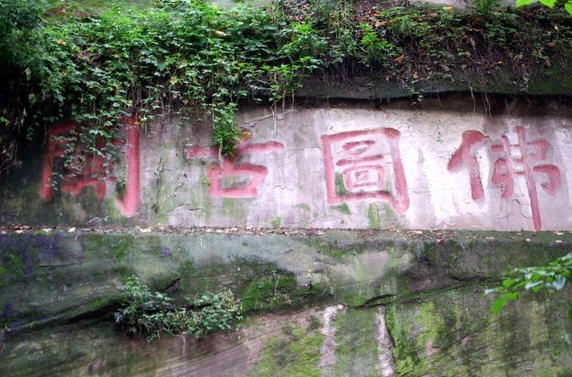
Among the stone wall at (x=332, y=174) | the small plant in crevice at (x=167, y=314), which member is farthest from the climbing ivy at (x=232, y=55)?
the small plant in crevice at (x=167, y=314)

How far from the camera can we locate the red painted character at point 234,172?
534 cm

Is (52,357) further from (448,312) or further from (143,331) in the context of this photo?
(448,312)

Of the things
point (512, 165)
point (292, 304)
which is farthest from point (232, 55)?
point (512, 165)

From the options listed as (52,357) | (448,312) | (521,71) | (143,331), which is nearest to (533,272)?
(448,312)

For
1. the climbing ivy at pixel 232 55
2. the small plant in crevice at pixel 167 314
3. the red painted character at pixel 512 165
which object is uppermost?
the climbing ivy at pixel 232 55

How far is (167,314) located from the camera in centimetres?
450

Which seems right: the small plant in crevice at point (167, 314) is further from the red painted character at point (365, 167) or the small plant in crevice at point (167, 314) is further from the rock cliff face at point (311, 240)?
the red painted character at point (365, 167)

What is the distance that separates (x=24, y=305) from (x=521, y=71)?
5.21 meters

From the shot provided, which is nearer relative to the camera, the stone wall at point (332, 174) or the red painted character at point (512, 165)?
the stone wall at point (332, 174)

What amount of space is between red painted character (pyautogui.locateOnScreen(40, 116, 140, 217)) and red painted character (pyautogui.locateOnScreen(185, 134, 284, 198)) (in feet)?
1.77

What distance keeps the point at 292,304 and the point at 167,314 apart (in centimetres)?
100

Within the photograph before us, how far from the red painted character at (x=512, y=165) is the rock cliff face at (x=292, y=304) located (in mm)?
630

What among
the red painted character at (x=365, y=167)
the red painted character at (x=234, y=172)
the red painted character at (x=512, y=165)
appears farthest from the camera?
the red painted character at (x=512, y=165)

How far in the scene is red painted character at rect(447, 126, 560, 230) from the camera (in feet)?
18.6
